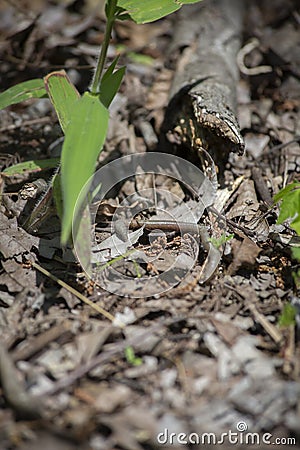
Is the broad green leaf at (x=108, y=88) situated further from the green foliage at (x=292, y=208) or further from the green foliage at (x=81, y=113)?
the green foliage at (x=292, y=208)

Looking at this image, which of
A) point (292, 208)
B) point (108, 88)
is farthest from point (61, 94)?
point (292, 208)

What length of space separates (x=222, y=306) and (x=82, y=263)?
402mm

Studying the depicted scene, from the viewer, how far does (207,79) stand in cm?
183

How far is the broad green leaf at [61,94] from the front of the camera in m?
1.41

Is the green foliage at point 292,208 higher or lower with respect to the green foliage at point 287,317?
higher

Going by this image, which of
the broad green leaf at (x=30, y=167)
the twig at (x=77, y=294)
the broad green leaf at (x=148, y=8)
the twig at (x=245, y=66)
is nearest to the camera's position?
the twig at (x=77, y=294)

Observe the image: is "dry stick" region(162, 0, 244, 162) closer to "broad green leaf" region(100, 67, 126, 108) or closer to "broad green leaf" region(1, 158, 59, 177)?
"broad green leaf" region(100, 67, 126, 108)

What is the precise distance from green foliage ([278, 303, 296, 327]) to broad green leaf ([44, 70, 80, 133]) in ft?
2.67

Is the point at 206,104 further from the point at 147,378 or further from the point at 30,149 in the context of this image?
the point at 147,378

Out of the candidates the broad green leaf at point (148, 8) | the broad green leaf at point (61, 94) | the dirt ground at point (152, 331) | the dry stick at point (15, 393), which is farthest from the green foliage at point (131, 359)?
the broad green leaf at point (148, 8)

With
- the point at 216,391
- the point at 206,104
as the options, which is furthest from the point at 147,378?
the point at 206,104

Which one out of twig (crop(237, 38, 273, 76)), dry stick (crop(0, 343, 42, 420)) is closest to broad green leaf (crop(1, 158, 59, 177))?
dry stick (crop(0, 343, 42, 420))

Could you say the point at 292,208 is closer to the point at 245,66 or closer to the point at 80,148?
the point at 80,148

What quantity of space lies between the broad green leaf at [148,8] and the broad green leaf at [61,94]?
28 centimetres
